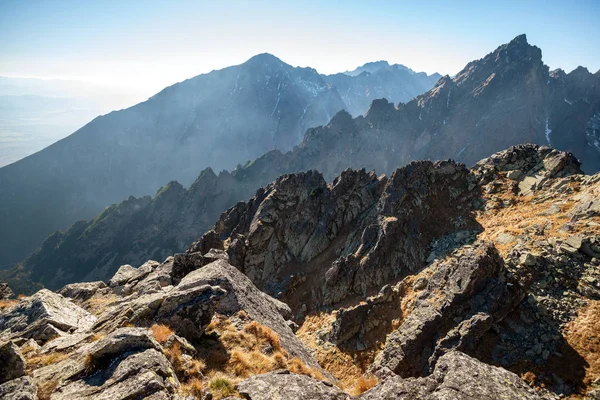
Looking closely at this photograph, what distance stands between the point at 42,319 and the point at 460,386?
1907 cm

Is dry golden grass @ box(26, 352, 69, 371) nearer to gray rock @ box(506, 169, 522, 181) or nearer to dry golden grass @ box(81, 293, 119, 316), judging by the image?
dry golden grass @ box(81, 293, 119, 316)

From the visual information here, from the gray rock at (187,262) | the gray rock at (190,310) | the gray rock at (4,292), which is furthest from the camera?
the gray rock at (4,292)

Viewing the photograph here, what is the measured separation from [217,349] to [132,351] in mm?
3553

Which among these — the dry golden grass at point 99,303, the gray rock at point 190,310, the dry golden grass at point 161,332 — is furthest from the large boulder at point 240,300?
the dry golden grass at point 99,303

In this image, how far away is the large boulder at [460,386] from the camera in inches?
300

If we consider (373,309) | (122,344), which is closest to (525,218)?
(373,309)

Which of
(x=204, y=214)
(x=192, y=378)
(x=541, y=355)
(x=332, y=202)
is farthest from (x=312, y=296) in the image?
(x=204, y=214)

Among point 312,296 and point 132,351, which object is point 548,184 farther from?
point 132,351

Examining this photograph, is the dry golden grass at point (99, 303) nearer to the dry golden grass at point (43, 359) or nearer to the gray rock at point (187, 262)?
the gray rock at point (187, 262)

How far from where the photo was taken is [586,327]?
17.4 m

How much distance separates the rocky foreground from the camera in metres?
8.68

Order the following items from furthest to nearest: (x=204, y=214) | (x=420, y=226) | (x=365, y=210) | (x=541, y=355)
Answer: (x=204, y=214)
(x=365, y=210)
(x=420, y=226)
(x=541, y=355)

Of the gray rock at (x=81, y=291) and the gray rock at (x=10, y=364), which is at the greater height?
the gray rock at (x=10, y=364)

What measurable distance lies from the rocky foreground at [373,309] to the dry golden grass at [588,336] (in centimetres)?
7
